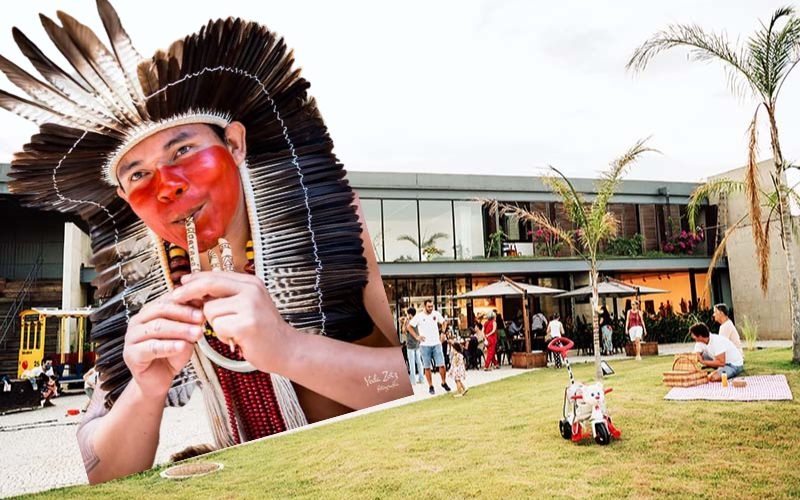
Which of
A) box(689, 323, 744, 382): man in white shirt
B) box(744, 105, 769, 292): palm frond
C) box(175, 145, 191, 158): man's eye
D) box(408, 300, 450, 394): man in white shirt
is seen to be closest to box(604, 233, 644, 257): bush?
box(689, 323, 744, 382): man in white shirt

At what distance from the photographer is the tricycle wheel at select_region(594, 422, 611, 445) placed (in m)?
3.13

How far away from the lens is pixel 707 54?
12.1ft

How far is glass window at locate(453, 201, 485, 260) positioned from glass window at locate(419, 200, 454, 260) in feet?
0.24

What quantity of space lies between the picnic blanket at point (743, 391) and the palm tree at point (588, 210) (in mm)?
598

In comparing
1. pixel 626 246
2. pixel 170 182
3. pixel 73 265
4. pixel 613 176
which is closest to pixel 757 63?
pixel 613 176

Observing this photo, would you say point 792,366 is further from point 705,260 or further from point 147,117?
point 147,117

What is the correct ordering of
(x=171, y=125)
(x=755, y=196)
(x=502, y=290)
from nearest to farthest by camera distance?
(x=171, y=125), (x=755, y=196), (x=502, y=290)

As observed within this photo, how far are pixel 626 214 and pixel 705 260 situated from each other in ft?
2.84

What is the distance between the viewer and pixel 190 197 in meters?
1.72

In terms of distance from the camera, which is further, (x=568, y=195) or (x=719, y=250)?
(x=568, y=195)

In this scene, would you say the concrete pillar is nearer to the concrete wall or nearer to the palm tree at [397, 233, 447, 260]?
the palm tree at [397, 233, 447, 260]

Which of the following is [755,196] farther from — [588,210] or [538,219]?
[538,219]

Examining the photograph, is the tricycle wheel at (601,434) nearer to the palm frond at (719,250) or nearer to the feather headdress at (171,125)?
the palm frond at (719,250)

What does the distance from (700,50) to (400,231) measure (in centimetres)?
248
